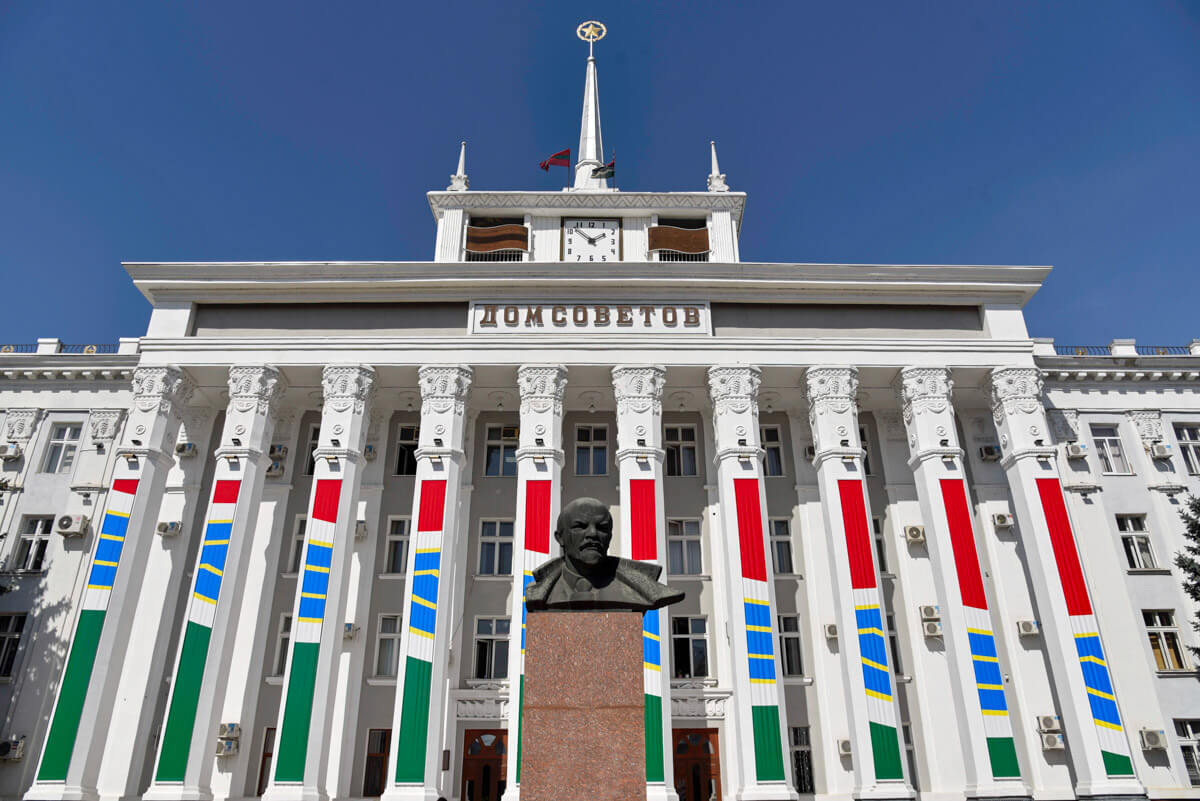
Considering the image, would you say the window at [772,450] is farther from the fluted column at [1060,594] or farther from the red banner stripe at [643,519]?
the fluted column at [1060,594]

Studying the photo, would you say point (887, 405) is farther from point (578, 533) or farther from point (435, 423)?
point (578, 533)

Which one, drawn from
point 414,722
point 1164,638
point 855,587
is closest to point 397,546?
point 414,722

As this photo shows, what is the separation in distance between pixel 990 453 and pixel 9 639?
3060cm

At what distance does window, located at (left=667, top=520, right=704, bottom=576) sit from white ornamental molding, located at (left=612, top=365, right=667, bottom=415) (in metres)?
4.01

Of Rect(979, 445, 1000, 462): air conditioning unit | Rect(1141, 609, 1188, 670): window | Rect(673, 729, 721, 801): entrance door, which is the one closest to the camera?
Rect(673, 729, 721, 801): entrance door

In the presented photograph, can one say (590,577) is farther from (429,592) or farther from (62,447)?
(62,447)

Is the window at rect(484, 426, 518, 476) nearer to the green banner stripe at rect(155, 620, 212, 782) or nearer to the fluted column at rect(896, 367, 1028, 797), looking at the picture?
the green banner stripe at rect(155, 620, 212, 782)

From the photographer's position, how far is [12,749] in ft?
75.1

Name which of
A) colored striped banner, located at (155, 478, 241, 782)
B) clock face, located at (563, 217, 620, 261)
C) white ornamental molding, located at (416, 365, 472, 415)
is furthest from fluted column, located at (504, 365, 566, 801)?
colored striped banner, located at (155, 478, 241, 782)

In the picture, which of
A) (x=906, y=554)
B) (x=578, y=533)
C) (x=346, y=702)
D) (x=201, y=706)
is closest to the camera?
(x=578, y=533)

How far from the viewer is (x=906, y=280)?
26.5m

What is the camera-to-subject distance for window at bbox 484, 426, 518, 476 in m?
27.0

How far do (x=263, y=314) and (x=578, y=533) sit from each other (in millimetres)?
20200

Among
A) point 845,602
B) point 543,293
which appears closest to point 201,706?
point 543,293
